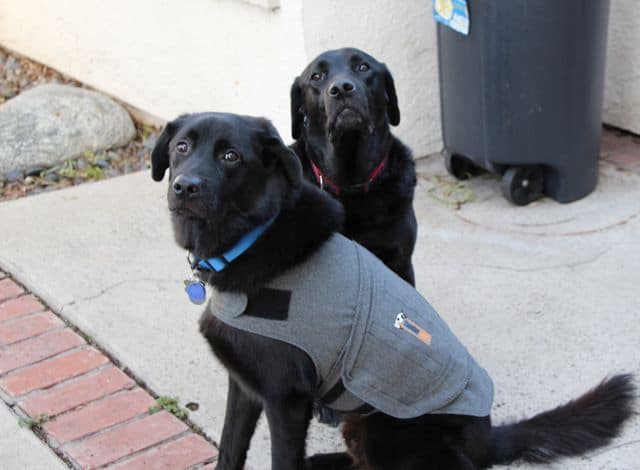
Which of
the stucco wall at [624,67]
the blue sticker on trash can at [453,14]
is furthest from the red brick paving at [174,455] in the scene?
the stucco wall at [624,67]

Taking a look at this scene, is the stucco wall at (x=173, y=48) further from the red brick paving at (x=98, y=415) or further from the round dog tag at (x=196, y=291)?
the round dog tag at (x=196, y=291)

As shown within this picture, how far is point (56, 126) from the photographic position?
571cm

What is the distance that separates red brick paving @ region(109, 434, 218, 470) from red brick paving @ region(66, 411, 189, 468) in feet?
0.12

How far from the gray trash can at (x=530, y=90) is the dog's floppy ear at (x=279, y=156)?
88.3 inches

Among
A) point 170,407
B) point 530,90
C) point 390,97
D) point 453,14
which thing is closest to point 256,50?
point 453,14

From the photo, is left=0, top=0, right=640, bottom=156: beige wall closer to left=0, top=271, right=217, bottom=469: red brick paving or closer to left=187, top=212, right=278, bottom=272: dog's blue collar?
left=0, top=271, right=217, bottom=469: red brick paving

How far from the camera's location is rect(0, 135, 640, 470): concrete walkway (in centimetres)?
346

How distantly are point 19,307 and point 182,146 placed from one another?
171 centimetres

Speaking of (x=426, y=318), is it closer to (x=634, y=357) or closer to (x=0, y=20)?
(x=634, y=357)

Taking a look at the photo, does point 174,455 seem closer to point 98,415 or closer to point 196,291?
point 98,415

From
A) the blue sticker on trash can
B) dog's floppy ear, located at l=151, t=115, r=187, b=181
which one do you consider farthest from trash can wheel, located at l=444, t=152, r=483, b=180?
dog's floppy ear, located at l=151, t=115, r=187, b=181

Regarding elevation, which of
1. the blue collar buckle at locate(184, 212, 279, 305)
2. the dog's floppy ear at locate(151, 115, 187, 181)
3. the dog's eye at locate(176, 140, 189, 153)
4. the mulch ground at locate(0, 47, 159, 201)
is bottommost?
the mulch ground at locate(0, 47, 159, 201)

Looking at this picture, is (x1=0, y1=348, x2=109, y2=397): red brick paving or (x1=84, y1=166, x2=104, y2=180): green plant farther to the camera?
(x1=84, y1=166, x2=104, y2=180): green plant

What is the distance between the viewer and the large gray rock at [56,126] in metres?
5.57
